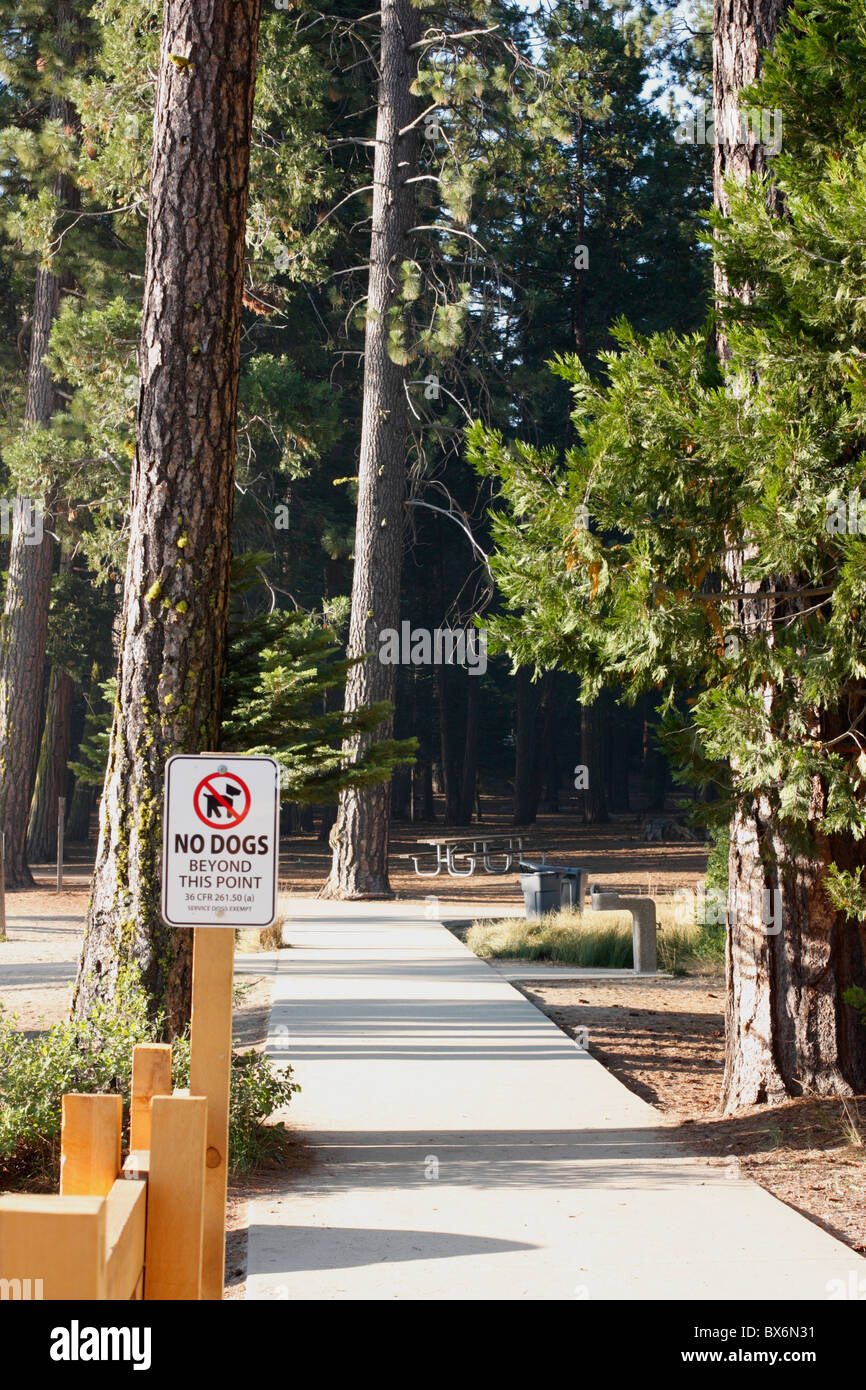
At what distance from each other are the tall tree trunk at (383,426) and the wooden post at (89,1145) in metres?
16.6

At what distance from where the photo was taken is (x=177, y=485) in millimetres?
6664

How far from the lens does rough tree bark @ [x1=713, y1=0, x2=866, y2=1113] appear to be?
6.64m

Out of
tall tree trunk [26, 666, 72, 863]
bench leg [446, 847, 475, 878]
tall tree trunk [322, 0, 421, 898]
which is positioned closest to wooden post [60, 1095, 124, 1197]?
tall tree trunk [322, 0, 421, 898]

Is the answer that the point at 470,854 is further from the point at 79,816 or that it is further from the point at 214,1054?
the point at 214,1054

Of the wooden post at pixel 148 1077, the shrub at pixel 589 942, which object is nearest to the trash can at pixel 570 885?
the shrub at pixel 589 942

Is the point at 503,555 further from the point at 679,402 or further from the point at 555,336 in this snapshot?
the point at 555,336

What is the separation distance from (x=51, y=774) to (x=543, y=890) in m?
16.8

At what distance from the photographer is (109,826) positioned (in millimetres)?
6641

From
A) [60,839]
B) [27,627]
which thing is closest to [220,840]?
[60,839]

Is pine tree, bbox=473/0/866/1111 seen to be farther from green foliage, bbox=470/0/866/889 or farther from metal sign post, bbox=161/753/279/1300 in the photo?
metal sign post, bbox=161/753/279/1300

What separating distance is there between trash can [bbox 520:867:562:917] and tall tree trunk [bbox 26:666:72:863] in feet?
53.3

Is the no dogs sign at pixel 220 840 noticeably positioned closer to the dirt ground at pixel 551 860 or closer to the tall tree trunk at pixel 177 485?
the tall tree trunk at pixel 177 485
